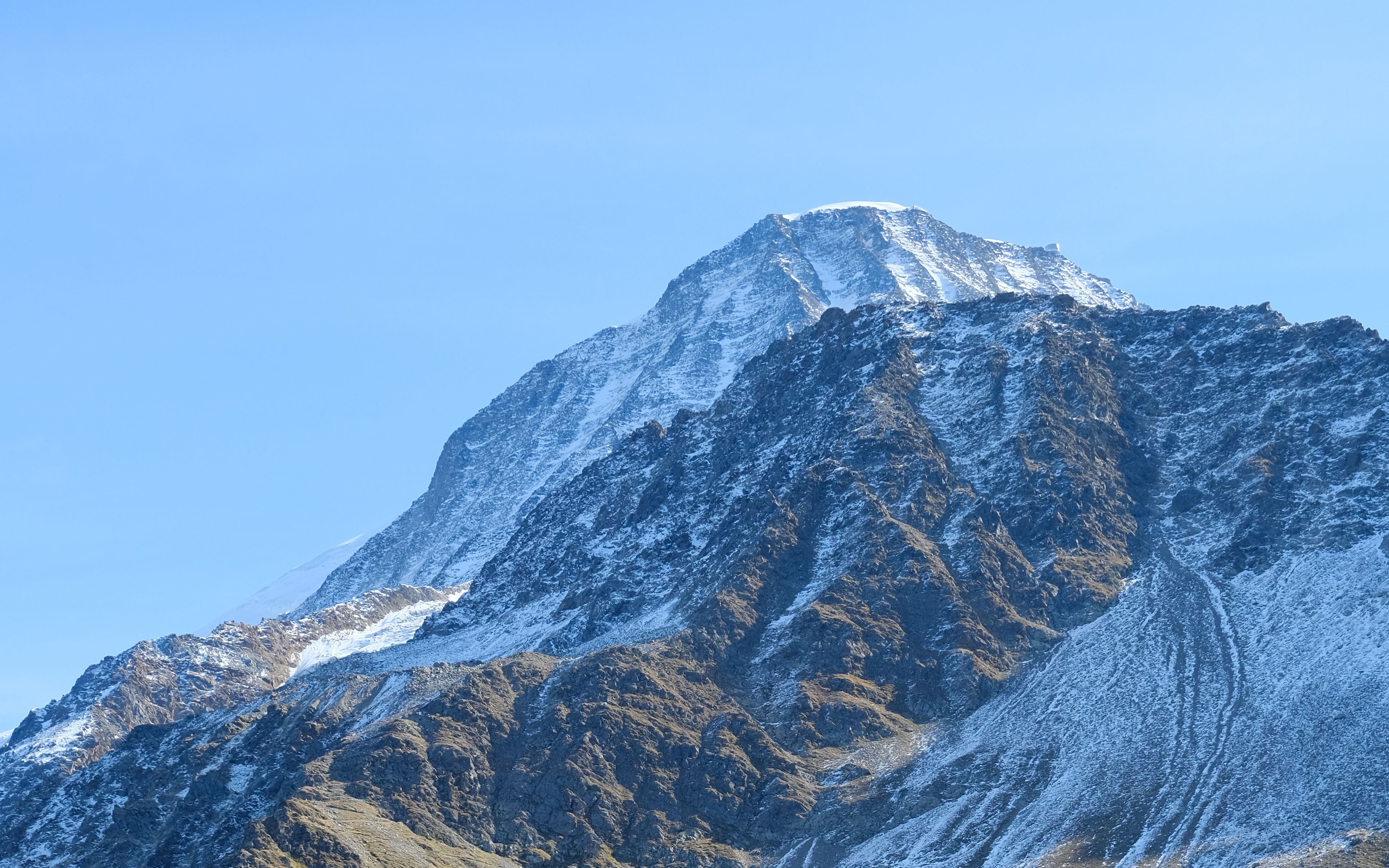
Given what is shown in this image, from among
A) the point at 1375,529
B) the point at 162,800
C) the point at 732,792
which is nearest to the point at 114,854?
the point at 162,800

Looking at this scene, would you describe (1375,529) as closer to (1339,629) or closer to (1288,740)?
(1339,629)

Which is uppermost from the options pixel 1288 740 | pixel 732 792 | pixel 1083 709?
pixel 732 792

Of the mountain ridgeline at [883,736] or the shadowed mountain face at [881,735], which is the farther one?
the shadowed mountain face at [881,735]

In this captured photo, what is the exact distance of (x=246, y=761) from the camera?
179750mm

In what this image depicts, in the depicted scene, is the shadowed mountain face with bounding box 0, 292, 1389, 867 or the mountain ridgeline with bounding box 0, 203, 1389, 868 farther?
the shadowed mountain face with bounding box 0, 292, 1389, 867

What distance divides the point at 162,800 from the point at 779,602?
7148cm

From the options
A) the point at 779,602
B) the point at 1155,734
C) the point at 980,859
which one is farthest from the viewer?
the point at 779,602

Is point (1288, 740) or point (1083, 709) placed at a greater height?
point (1083, 709)

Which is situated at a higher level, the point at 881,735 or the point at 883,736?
the point at 881,735

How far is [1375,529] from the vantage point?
185 meters

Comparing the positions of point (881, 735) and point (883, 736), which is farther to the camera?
point (881, 735)

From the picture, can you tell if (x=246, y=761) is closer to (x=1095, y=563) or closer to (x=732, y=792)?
(x=732, y=792)

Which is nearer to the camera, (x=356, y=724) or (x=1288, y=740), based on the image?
(x=1288, y=740)

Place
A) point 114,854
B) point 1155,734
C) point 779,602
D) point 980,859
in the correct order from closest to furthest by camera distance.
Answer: point 980,859, point 1155,734, point 114,854, point 779,602
